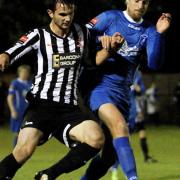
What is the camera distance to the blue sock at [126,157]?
24.0 ft

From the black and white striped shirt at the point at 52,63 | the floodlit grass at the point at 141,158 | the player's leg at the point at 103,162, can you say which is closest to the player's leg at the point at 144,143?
the floodlit grass at the point at 141,158

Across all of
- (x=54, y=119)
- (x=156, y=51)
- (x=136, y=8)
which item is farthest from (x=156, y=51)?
(x=54, y=119)

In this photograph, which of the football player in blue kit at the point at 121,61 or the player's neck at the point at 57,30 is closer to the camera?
the player's neck at the point at 57,30

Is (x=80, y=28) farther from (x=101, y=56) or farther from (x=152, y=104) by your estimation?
(x=152, y=104)

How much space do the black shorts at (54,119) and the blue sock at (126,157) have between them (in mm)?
508

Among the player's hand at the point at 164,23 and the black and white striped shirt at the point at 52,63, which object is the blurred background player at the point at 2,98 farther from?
the black and white striped shirt at the point at 52,63

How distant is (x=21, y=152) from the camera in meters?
7.02

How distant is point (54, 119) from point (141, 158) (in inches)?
242

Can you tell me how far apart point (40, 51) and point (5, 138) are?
11.9 m

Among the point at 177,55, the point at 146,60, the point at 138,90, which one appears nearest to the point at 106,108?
the point at 146,60

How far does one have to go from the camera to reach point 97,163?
8023 millimetres

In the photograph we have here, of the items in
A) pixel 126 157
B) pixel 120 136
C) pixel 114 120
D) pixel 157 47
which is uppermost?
pixel 157 47

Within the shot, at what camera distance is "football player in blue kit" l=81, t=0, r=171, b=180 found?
768cm

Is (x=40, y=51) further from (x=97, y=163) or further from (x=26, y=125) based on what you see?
(x=97, y=163)
